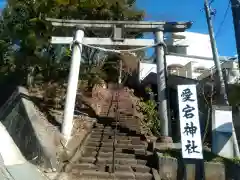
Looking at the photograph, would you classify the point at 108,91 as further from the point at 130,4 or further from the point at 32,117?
the point at 32,117

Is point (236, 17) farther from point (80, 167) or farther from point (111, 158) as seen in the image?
point (80, 167)

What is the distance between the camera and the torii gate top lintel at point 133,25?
13555mm

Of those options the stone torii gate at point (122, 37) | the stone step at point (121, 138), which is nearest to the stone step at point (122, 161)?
the stone step at point (121, 138)

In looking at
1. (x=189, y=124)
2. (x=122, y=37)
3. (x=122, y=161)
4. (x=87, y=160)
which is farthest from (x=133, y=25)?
(x=87, y=160)

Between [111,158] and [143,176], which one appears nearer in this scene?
[143,176]

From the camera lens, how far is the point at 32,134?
9.79m

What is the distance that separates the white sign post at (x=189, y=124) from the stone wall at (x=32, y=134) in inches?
144

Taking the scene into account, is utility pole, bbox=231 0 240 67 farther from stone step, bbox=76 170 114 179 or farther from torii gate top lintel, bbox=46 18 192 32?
stone step, bbox=76 170 114 179

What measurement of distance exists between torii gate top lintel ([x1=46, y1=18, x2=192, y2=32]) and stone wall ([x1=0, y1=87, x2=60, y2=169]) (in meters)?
3.51

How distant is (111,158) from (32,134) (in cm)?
251

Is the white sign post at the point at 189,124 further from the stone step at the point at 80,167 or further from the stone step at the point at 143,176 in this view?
the stone step at the point at 80,167

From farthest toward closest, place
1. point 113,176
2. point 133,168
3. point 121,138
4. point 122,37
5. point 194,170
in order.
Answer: point 122,37 < point 121,138 < point 133,168 < point 113,176 < point 194,170

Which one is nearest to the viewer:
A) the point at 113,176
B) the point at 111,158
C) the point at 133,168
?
the point at 113,176

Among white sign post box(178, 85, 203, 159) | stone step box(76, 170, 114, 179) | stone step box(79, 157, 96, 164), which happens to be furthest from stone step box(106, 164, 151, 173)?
white sign post box(178, 85, 203, 159)
